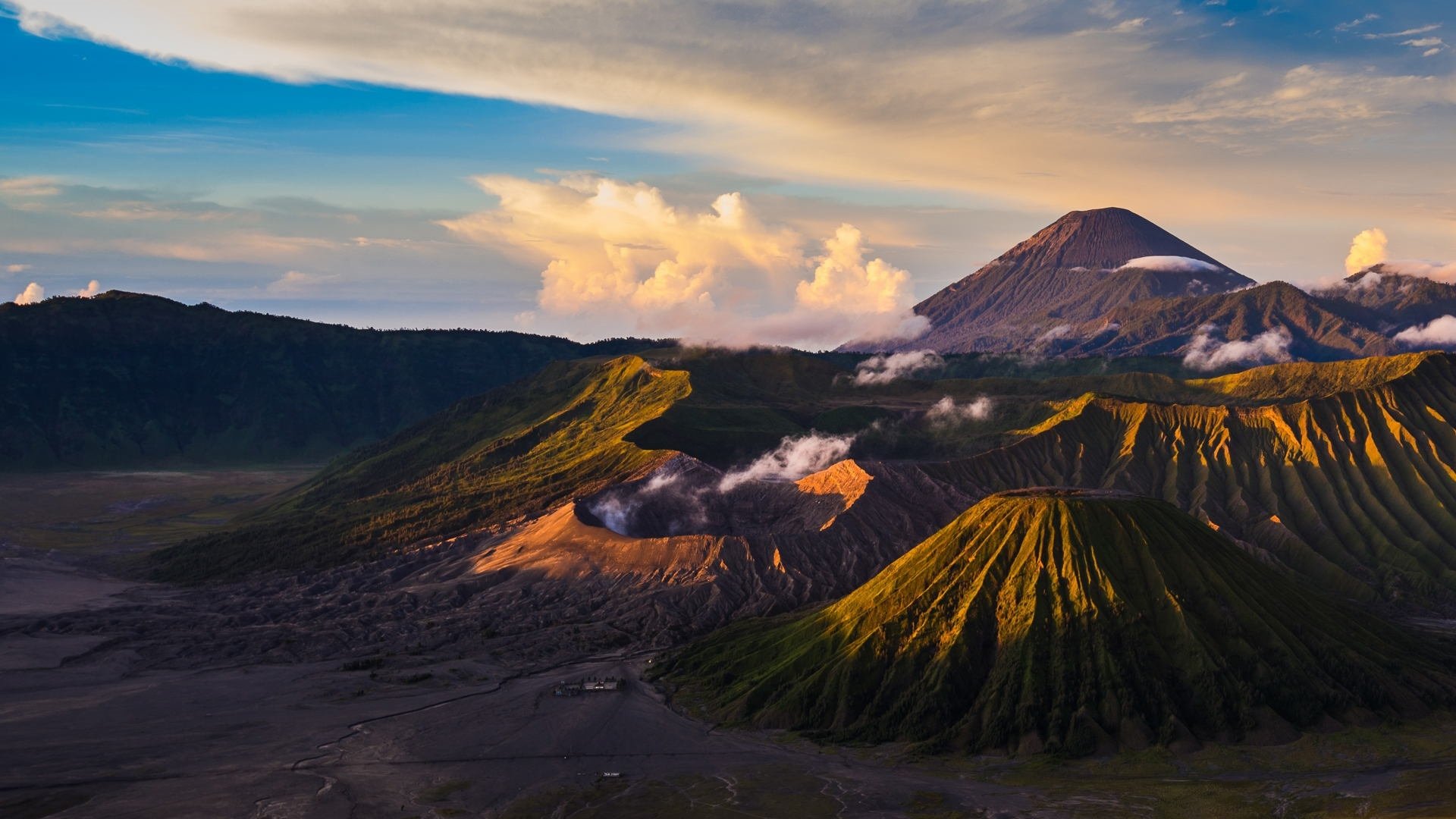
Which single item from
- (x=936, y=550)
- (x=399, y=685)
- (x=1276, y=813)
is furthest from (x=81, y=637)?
(x=1276, y=813)

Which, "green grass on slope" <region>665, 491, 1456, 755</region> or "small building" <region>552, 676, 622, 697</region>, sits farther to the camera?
"small building" <region>552, 676, 622, 697</region>

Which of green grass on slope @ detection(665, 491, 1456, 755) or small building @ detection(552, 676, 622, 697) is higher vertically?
green grass on slope @ detection(665, 491, 1456, 755)

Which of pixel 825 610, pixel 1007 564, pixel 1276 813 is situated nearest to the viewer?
pixel 1276 813

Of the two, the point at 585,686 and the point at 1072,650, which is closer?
the point at 1072,650

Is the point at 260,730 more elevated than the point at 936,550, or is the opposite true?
the point at 936,550

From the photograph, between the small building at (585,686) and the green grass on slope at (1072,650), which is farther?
the small building at (585,686)

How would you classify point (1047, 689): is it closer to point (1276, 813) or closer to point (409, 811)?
point (1276, 813)

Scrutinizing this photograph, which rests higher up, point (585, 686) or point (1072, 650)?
point (1072, 650)

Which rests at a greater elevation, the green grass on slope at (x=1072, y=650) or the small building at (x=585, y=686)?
the green grass on slope at (x=1072, y=650)
